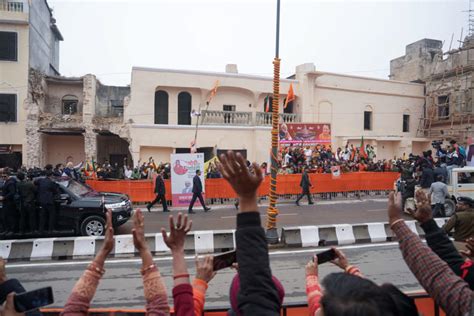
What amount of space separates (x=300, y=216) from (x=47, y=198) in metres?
8.71

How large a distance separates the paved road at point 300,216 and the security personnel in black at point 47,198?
198 cm

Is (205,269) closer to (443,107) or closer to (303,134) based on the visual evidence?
(303,134)

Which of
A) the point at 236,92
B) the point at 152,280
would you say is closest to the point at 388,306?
the point at 152,280

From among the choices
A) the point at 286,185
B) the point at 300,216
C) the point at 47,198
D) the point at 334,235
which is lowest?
the point at 300,216

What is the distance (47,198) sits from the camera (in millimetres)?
9898

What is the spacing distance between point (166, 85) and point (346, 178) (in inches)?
529

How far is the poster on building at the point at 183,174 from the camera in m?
15.1

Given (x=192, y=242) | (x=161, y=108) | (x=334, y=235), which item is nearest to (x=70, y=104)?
(x=161, y=108)

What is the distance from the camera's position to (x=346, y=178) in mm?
19094

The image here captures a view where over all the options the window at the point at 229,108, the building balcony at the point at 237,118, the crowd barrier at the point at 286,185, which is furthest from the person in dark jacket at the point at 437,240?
the window at the point at 229,108

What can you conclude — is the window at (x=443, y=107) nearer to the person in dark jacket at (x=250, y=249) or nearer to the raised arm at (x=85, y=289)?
the person in dark jacket at (x=250, y=249)

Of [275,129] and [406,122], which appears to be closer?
[275,129]

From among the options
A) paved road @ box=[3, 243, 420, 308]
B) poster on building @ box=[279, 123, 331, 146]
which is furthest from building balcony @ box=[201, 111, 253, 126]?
paved road @ box=[3, 243, 420, 308]

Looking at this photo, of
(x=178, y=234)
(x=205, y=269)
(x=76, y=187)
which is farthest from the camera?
(x=76, y=187)
